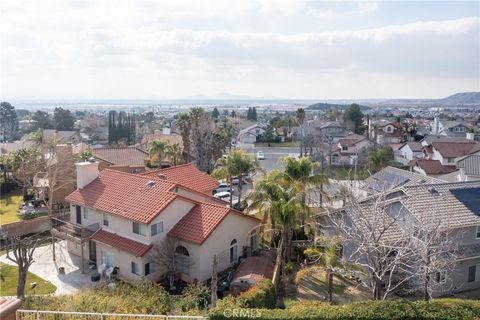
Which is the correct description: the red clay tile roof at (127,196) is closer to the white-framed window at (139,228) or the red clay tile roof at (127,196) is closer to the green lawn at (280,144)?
the white-framed window at (139,228)

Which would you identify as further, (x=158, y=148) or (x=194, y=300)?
(x=158, y=148)

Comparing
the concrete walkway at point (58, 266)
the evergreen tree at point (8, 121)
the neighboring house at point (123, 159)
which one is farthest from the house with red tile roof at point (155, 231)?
the evergreen tree at point (8, 121)

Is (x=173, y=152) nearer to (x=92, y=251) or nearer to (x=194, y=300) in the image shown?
(x=92, y=251)

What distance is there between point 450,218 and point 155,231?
17.1 meters

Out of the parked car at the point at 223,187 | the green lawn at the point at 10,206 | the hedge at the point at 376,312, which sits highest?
the hedge at the point at 376,312

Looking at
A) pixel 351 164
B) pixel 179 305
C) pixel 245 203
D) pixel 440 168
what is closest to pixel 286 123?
pixel 351 164

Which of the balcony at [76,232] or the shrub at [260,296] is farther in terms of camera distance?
the balcony at [76,232]

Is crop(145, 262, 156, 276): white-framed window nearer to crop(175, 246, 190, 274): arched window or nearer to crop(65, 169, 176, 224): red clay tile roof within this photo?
crop(175, 246, 190, 274): arched window

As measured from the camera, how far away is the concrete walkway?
2467cm

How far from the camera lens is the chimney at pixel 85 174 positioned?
29.6 metres

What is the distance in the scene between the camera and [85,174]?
1171 inches

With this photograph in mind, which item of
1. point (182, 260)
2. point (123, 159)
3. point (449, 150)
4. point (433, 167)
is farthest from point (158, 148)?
point (449, 150)

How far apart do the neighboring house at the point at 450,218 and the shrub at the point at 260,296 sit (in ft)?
20.5

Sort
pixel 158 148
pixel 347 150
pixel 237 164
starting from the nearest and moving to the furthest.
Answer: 1. pixel 237 164
2. pixel 158 148
3. pixel 347 150
